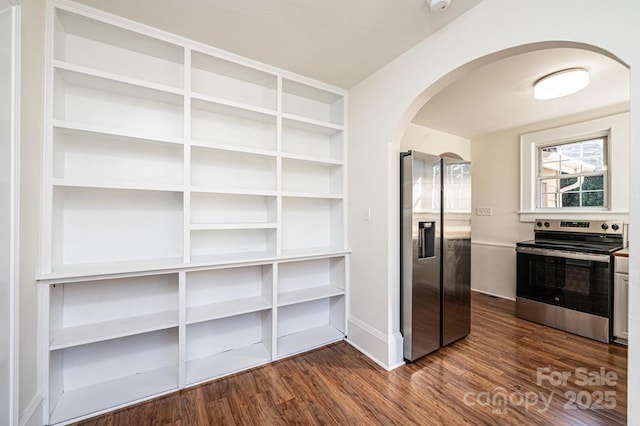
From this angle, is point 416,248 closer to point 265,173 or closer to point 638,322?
point 638,322

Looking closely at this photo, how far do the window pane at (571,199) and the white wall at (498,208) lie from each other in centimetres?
31

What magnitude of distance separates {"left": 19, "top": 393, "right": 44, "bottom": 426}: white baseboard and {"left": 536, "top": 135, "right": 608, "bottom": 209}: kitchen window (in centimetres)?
517

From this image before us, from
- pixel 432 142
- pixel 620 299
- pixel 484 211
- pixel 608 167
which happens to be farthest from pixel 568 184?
pixel 432 142

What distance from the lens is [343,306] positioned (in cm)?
256

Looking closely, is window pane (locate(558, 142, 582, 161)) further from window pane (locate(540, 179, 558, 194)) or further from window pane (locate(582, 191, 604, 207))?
window pane (locate(582, 191, 604, 207))

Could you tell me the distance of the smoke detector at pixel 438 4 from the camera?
145cm

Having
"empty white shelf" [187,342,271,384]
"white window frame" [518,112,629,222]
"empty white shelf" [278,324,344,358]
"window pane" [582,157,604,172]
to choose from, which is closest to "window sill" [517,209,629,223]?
"white window frame" [518,112,629,222]

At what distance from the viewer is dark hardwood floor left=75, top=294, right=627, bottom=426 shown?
5.11ft

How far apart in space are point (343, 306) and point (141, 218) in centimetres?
194

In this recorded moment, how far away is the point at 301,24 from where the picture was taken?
1.70 meters

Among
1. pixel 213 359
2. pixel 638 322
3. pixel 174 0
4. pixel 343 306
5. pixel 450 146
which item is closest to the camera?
pixel 638 322

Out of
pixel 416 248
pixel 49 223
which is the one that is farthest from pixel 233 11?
pixel 416 248

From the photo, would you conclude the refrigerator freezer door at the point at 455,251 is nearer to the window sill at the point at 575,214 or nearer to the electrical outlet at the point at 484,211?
the window sill at the point at 575,214

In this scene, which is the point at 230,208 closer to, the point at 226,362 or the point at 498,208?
the point at 226,362
